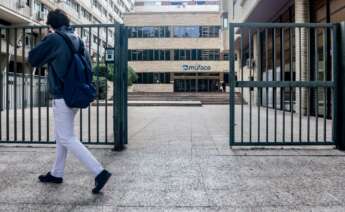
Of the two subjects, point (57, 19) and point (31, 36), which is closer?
point (57, 19)

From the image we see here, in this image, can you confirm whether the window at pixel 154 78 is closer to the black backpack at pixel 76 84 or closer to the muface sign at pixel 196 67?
the muface sign at pixel 196 67

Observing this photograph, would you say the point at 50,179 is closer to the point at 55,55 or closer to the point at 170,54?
the point at 55,55

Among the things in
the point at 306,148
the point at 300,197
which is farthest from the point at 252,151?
the point at 300,197

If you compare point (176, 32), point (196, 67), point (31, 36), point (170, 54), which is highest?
point (176, 32)

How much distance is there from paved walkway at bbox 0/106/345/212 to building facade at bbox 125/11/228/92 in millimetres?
52553

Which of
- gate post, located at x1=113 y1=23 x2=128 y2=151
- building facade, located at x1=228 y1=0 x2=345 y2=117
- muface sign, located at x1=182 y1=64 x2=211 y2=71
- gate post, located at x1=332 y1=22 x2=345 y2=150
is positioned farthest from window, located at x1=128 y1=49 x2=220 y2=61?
gate post, located at x1=113 y1=23 x2=128 y2=151

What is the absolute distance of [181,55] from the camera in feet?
196

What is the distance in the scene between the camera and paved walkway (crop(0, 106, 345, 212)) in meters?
3.81

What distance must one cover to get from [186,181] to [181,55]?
182 feet

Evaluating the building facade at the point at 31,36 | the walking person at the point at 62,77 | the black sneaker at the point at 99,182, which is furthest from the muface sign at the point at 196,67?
the black sneaker at the point at 99,182

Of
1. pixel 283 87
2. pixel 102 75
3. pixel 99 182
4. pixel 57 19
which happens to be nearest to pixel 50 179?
pixel 99 182

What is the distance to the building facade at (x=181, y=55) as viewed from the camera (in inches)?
2333

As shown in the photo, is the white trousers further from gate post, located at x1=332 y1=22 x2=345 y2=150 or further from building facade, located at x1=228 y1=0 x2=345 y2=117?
building facade, located at x1=228 y1=0 x2=345 y2=117

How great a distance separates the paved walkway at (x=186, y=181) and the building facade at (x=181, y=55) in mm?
52553
